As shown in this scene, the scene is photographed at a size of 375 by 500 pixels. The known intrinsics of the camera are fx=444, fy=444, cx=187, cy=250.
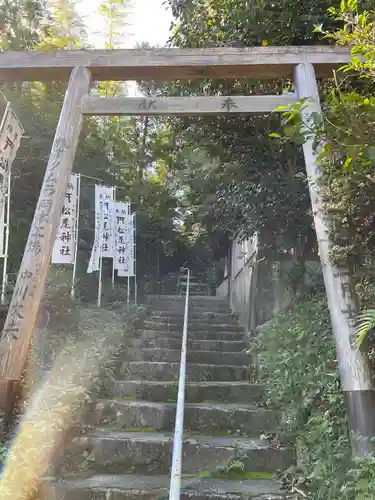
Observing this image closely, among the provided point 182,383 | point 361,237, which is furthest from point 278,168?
point 182,383

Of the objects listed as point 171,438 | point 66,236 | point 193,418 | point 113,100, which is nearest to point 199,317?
point 66,236

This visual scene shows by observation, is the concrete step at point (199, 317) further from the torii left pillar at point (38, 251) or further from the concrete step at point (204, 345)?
the torii left pillar at point (38, 251)

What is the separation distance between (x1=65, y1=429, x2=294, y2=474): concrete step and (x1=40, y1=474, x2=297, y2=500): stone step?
204 mm

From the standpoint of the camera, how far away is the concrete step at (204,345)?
22.0 ft

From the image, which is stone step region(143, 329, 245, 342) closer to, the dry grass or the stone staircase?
the dry grass

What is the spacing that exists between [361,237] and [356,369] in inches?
41.1

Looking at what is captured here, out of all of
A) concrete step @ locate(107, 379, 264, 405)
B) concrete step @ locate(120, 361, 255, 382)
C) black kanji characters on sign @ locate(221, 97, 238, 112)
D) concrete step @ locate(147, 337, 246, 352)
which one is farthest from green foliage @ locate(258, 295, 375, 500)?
black kanji characters on sign @ locate(221, 97, 238, 112)

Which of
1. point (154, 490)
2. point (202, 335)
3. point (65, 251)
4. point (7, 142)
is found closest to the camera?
point (154, 490)

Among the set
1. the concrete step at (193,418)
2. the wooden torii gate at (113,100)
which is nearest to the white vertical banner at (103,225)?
the wooden torii gate at (113,100)

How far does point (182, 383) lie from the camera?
358 centimetres

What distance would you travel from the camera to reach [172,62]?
4.98 meters

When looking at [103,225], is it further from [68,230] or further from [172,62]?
[172,62]

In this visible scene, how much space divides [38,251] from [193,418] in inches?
89.0

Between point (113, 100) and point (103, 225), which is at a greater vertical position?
point (103, 225)
